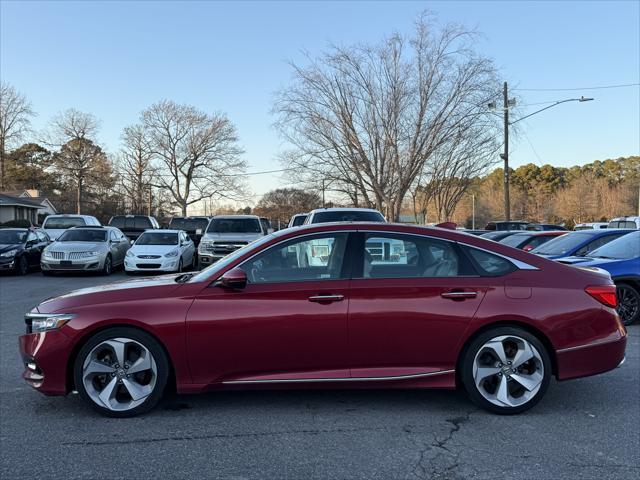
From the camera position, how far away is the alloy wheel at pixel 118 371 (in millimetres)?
4070

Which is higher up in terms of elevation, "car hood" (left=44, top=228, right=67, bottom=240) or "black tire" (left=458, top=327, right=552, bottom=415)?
"car hood" (left=44, top=228, right=67, bottom=240)

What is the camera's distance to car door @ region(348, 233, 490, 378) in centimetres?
410

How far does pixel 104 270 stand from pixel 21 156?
56.0m

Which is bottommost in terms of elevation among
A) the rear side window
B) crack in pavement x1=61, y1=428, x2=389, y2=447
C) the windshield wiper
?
crack in pavement x1=61, y1=428, x2=389, y2=447

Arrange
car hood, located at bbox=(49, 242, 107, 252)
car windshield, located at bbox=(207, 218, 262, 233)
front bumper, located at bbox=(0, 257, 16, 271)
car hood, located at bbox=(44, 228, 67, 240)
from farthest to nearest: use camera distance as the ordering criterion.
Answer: car hood, located at bbox=(44, 228, 67, 240)
car windshield, located at bbox=(207, 218, 262, 233)
front bumper, located at bbox=(0, 257, 16, 271)
car hood, located at bbox=(49, 242, 107, 252)

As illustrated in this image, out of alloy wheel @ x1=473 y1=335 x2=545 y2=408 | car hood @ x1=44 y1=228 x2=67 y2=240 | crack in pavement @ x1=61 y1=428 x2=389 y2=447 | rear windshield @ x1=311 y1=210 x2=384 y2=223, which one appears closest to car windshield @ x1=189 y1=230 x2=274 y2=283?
crack in pavement @ x1=61 y1=428 x2=389 y2=447

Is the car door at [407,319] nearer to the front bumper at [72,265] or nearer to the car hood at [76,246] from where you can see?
the front bumper at [72,265]

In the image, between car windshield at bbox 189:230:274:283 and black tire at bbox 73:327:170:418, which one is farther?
car windshield at bbox 189:230:274:283

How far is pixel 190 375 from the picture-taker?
4.09 meters

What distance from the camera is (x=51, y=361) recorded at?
4.06 m

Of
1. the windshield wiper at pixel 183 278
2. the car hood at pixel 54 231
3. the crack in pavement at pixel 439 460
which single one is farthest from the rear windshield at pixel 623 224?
the car hood at pixel 54 231

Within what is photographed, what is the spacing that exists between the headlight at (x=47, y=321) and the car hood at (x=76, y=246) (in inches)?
449

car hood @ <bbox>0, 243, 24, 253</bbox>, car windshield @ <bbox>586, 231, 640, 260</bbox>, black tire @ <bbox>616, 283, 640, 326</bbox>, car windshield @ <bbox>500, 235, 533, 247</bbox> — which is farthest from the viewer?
car hood @ <bbox>0, 243, 24, 253</bbox>

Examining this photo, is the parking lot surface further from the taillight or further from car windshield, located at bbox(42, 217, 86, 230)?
car windshield, located at bbox(42, 217, 86, 230)
